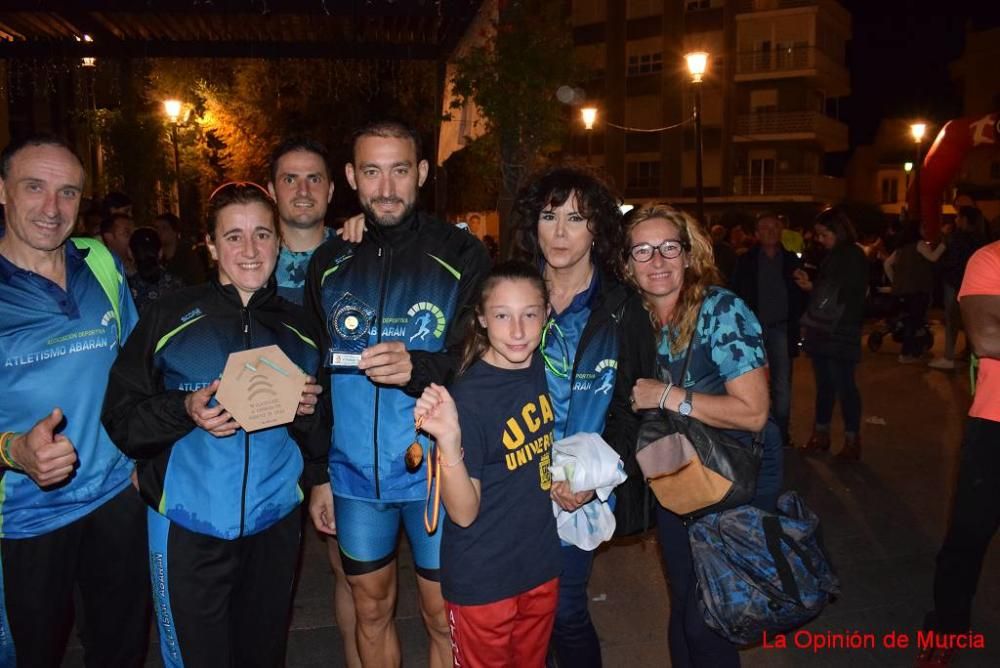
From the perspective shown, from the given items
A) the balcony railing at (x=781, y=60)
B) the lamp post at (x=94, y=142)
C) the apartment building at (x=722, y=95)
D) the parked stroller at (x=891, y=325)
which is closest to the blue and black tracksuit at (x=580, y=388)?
the parked stroller at (x=891, y=325)

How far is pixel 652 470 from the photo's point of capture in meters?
2.84

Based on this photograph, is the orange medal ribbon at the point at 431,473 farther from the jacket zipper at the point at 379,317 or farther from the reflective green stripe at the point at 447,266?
the reflective green stripe at the point at 447,266

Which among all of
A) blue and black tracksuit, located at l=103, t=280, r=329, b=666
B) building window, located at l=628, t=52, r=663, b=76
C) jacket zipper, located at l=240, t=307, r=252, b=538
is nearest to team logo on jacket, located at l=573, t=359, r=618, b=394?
blue and black tracksuit, located at l=103, t=280, r=329, b=666

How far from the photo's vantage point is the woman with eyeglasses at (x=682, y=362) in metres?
2.83

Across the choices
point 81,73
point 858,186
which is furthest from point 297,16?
point 858,186

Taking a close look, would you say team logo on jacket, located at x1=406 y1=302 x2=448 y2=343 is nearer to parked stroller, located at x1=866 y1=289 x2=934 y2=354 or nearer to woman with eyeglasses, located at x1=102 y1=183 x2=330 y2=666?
woman with eyeglasses, located at x1=102 y1=183 x2=330 y2=666

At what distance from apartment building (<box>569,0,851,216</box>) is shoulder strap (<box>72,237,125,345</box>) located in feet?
105

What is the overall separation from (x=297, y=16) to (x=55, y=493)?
5.00 metres

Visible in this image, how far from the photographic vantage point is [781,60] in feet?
109

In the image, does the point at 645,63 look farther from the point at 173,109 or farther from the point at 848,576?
the point at 848,576

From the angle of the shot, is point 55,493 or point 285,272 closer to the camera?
point 55,493

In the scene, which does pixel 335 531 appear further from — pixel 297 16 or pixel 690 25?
pixel 690 25

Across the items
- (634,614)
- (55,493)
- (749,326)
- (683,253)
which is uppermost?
(683,253)

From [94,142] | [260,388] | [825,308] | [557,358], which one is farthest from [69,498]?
[94,142]
